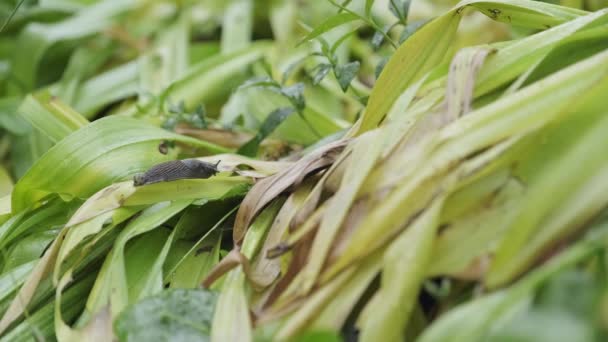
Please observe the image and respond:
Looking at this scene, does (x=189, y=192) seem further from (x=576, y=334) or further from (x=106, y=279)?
(x=576, y=334)

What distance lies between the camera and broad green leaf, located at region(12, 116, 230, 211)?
2.32ft

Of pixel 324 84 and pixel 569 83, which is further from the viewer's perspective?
pixel 324 84

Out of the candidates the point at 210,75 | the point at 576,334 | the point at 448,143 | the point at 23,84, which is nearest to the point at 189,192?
the point at 448,143

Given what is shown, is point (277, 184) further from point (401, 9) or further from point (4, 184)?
point (4, 184)

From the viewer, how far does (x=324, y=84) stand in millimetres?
1199

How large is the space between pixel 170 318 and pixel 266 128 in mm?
350

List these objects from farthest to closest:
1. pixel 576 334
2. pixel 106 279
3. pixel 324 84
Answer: pixel 324 84, pixel 106 279, pixel 576 334

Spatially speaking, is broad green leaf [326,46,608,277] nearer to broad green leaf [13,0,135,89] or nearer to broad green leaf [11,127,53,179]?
broad green leaf [11,127,53,179]

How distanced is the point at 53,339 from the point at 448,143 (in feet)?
1.18

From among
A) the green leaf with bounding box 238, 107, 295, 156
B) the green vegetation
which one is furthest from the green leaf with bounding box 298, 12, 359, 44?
the green leaf with bounding box 238, 107, 295, 156

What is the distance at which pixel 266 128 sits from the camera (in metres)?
0.84

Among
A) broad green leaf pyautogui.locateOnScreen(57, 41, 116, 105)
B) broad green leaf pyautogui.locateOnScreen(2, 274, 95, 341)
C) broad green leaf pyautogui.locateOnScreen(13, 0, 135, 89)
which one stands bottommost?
broad green leaf pyautogui.locateOnScreen(2, 274, 95, 341)

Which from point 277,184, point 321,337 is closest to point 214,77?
point 277,184

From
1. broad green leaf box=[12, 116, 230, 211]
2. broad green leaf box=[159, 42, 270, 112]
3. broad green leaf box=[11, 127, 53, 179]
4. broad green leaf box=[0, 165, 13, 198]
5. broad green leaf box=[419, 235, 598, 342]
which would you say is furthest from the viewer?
broad green leaf box=[159, 42, 270, 112]
